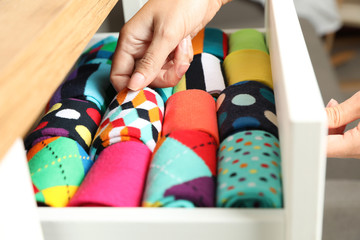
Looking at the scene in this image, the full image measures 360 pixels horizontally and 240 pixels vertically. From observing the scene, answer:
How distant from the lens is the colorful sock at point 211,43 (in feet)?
2.77

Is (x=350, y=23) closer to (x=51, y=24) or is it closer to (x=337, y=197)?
(x=337, y=197)

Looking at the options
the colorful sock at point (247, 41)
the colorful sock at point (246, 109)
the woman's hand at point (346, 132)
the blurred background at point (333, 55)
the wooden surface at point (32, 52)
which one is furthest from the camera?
the blurred background at point (333, 55)

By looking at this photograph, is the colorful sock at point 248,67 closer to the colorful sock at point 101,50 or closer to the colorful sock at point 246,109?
the colorful sock at point 246,109

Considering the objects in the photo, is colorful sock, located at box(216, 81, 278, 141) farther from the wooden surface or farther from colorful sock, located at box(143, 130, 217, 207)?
the wooden surface

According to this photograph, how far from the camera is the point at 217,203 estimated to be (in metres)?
0.48

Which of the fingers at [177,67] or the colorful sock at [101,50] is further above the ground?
the colorful sock at [101,50]

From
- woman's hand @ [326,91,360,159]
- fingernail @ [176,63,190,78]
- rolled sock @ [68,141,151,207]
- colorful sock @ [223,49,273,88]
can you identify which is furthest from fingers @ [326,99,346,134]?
rolled sock @ [68,141,151,207]

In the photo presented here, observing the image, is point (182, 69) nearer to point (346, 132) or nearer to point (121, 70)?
point (121, 70)

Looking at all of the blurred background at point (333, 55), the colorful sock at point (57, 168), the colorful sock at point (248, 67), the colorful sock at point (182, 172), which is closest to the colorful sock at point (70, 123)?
the colorful sock at point (57, 168)

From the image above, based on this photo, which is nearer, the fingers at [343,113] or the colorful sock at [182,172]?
the colorful sock at [182,172]

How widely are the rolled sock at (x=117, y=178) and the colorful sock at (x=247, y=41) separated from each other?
1.14 ft

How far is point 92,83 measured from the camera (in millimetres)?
750

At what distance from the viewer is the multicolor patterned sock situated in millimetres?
727

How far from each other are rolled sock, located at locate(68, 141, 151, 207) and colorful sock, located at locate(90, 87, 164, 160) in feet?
0.08
